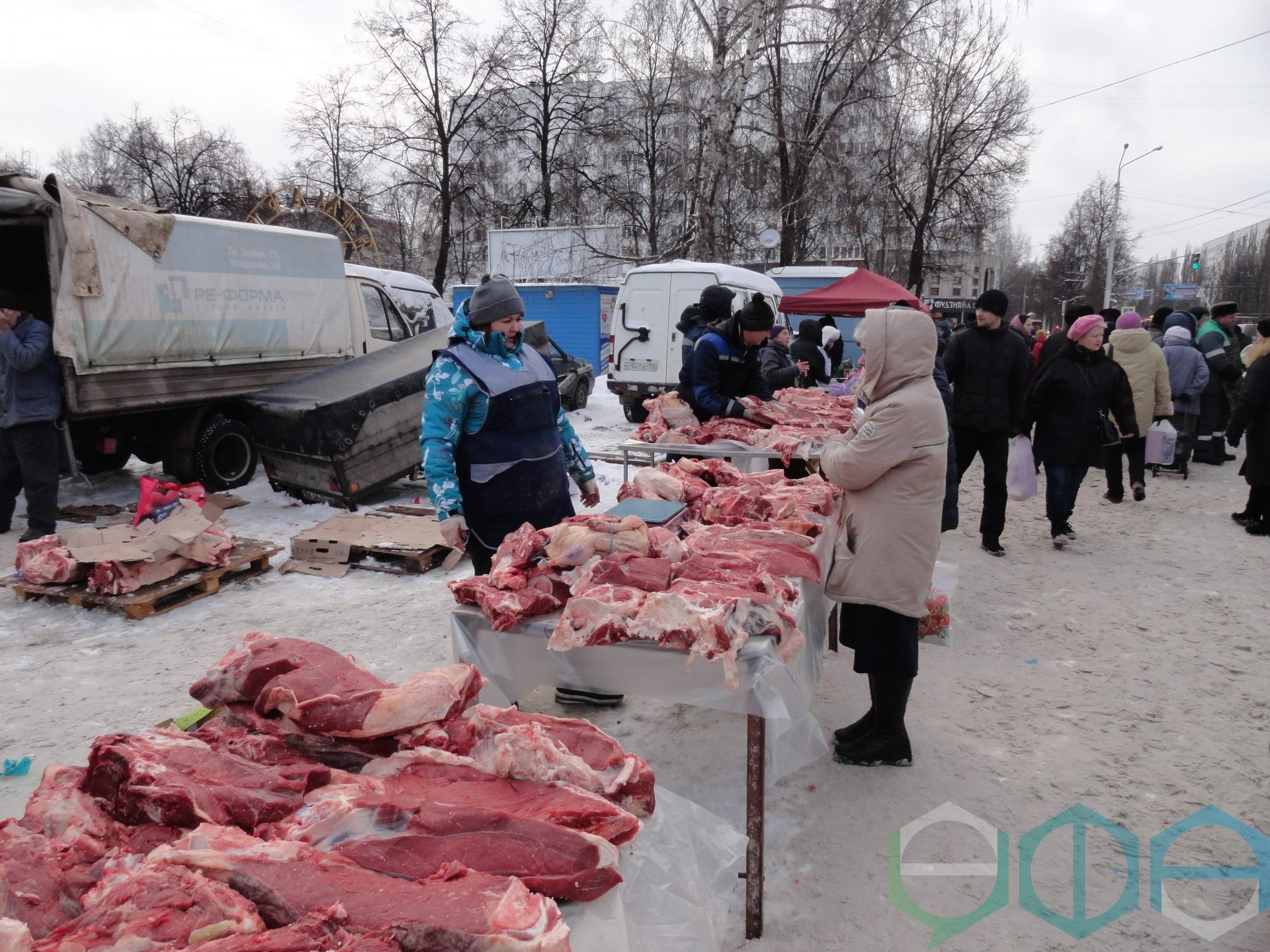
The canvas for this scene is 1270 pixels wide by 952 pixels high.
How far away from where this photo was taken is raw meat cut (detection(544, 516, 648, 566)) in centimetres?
308

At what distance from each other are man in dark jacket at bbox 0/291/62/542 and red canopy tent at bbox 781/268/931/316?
12.1 m

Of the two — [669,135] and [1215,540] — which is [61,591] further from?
[669,135]

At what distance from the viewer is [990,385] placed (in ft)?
22.7

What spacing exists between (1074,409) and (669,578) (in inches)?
229

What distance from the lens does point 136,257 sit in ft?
25.9

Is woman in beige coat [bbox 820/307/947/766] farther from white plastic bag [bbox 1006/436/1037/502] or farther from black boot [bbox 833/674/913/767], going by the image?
white plastic bag [bbox 1006/436/1037/502]

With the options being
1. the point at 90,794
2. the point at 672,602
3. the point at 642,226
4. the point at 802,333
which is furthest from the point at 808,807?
the point at 642,226

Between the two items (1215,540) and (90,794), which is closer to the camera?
(90,794)

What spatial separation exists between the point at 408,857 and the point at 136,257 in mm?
8259

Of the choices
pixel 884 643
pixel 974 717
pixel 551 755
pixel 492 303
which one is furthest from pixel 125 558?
pixel 974 717

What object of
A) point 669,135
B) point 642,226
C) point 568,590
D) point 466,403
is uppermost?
point 669,135

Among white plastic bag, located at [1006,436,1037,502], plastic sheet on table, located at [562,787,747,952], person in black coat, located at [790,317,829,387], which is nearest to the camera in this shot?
plastic sheet on table, located at [562,787,747,952]

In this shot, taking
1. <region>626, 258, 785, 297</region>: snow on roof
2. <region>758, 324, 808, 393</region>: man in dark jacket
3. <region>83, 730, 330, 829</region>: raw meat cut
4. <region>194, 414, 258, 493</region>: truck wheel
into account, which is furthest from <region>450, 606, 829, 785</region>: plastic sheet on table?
<region>626, 258, 785, 297</region>: snow on roof

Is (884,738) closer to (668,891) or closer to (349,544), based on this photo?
(668,891)
